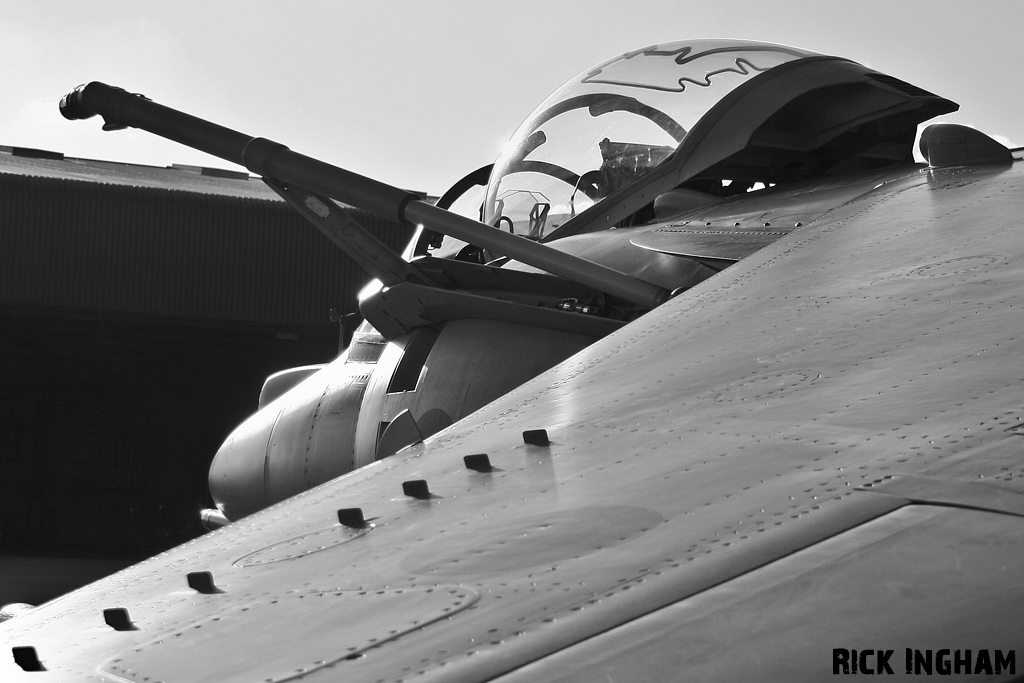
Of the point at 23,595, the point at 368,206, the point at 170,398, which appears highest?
the point at 368,206

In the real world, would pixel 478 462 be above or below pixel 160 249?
below

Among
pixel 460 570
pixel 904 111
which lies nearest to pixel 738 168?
pixel 904 111

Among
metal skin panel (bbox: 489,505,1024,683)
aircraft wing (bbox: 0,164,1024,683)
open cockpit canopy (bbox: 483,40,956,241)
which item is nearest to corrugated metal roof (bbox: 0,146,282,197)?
open cockpit canopy (bbox: 483,40,956,241)

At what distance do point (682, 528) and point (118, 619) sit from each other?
1.60 meters

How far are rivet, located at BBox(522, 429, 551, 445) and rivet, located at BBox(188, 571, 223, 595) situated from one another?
1055 millimetres

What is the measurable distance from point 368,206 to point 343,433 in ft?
5.14

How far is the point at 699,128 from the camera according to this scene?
25.3 feet

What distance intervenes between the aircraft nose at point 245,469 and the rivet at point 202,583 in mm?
5107

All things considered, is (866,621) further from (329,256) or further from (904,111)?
(329,256)

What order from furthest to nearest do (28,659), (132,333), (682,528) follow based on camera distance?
(132,333) → (28,659) → (682,528)

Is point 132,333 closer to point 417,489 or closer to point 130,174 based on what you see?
point 130,174

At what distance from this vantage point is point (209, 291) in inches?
949

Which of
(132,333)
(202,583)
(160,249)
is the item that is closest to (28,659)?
(202,583)

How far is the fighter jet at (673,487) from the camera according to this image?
211cm
